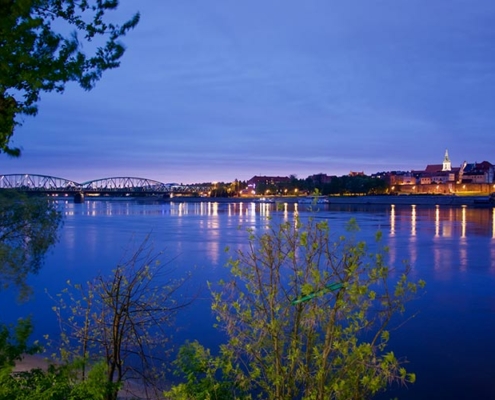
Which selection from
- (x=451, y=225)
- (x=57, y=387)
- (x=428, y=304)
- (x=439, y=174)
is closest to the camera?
(x=57, y=387)

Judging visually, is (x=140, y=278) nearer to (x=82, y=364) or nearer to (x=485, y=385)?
(x=82, y=364)

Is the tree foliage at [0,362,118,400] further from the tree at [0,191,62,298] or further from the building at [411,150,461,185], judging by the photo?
the building at [411,150,461,185]

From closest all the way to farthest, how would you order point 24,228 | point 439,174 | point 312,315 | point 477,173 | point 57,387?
point 312,315 → point 57,387 → point 24,228 → point 477,173 → point 439,174

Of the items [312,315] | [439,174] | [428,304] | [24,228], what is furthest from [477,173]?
[312,315]

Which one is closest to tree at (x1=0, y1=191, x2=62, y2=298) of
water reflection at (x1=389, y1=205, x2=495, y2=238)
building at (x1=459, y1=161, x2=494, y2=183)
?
water reflection at (x1=389, y1=205, x2=495, y2=238)

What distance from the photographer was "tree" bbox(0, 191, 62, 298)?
12.7 metres

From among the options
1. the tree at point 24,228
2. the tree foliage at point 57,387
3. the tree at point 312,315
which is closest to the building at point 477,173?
the tree at point 24,228

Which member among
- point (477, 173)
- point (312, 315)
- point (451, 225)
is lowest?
point (451, 225)

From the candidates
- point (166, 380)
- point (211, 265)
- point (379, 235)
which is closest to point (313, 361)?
point (379, 235)

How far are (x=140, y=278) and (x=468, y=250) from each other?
23278 mm

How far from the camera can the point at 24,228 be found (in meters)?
13.4

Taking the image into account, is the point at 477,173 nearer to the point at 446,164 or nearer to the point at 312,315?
the point at 446,164

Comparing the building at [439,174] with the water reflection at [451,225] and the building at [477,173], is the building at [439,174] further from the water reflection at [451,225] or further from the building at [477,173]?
the water reflection at [451,225]

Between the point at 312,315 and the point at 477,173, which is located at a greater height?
the point at 477,173
